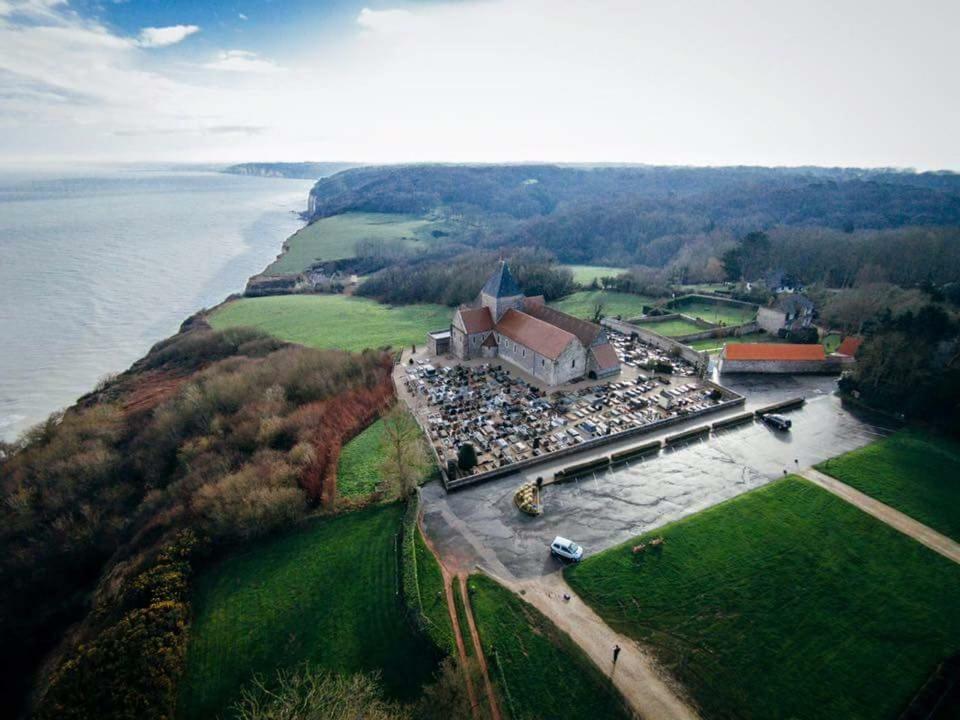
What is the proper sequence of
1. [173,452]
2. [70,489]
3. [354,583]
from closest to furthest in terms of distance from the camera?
[354,583], [70,489], [173,452]

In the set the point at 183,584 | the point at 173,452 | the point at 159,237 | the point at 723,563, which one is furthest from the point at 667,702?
the point at 159,237

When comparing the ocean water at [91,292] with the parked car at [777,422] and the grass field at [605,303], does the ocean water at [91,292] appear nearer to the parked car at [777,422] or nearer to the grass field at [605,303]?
the grass field at [605,303]

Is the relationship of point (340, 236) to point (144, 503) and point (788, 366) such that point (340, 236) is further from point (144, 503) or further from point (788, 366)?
point (788, 366)

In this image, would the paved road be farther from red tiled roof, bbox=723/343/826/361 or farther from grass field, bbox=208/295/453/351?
grass field, bbox=208/295/453/351

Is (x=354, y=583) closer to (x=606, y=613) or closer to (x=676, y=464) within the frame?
(x=606, y=613)

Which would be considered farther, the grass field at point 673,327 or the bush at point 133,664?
the grass field at point 673,327

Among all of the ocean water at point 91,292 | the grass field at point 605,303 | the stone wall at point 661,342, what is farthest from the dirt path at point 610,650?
the ocean water at point 91,292

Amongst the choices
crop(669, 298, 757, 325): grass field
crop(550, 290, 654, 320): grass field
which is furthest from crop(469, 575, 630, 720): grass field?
crop(669, 298, 757, 325): grass field
